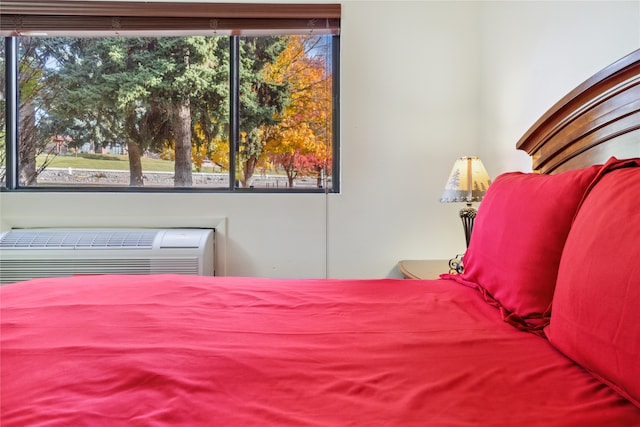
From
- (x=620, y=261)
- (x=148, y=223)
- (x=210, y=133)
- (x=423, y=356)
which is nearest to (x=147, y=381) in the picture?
(x=423, y=356)

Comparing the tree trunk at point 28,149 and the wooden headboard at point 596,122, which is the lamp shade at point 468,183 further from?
the tree trunk at point 28,149

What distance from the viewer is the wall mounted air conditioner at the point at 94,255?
2162mm

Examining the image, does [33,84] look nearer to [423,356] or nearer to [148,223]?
[148,223]

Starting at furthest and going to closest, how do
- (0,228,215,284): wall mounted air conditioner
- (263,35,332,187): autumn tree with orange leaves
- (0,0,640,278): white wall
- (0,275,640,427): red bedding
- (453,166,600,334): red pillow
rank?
(263,35,332,187): autumn tree with orange leaves < (0,0,640,278): white wall < (0,228,215,284): wall mounted air conditioner < (453,166,600,334): red pillow < (0,275,640,427): red bedding

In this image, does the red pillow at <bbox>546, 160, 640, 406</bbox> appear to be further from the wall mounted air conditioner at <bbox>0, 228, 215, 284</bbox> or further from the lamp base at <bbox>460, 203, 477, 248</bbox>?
the wall mounted air conditioner at <bbox>0, 228, 215, 284</bbox>

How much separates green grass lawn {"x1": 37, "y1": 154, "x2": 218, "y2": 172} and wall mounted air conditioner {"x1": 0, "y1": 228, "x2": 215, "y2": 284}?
516mm

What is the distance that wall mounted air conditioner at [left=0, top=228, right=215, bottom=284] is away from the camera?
2.16 meters

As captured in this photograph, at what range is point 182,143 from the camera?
2.49 metres

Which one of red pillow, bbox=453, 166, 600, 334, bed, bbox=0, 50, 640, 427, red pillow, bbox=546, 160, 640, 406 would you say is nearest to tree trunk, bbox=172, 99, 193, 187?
bed, bbox=0, 50, 640, 427

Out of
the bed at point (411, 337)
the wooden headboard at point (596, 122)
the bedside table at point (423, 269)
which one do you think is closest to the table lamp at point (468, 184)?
the bedside table at point (423, 269)

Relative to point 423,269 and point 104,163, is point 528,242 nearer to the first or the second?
point 423,269

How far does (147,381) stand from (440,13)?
248 centimetres

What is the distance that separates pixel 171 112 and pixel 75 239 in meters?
0.97

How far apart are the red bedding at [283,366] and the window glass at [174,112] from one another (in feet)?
4.92
